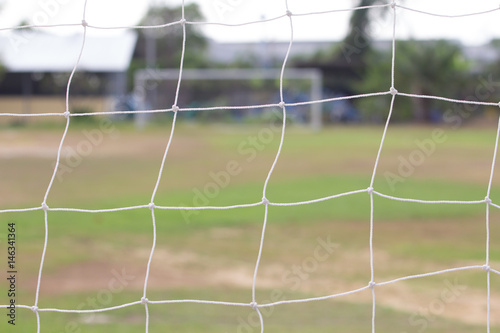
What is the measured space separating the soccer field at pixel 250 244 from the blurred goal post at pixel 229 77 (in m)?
10.3

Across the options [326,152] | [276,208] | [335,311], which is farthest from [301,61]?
[335,311]

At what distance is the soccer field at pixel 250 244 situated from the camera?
349 centimetres

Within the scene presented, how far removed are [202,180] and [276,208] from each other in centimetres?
229

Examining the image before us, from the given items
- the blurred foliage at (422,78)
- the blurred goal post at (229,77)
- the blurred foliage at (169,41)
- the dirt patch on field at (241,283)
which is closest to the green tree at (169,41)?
the blurred foliage at (169,41)

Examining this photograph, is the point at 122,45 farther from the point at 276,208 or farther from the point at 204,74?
the point at 276,208

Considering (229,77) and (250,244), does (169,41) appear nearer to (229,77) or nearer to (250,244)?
(229,77)

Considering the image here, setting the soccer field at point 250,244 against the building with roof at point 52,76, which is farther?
the building with roof at point 52,76

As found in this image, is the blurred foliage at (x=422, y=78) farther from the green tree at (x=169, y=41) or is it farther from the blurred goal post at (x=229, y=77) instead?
the green tree at (x=169, y=41)

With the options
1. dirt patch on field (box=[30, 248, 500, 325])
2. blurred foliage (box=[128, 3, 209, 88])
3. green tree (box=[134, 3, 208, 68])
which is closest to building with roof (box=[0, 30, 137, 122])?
blurred foliage (box=[128, 3, 209, 88])

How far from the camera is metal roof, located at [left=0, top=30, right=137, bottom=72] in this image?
22469 millimetres

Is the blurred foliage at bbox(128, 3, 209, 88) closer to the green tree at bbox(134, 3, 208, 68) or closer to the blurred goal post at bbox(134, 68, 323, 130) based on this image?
the green tree at bbox(134, 3, 208, 68)

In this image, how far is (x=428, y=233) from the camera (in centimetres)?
552

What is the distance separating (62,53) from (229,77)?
20.2 feet

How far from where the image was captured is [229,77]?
21906 millimetres
